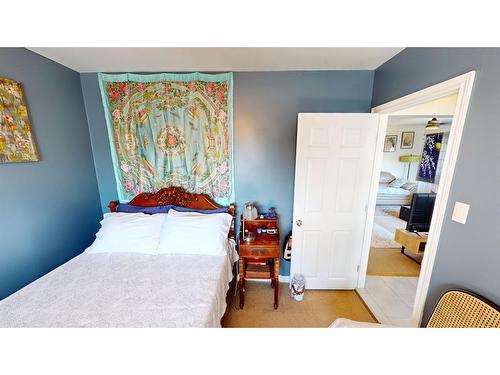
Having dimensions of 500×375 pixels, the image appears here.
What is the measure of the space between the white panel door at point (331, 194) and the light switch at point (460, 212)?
87 cm

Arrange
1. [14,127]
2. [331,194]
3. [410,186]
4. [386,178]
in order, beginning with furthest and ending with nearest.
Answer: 1. [386,178]
2. [410,186]
3. [331,194]
4. [14,127]

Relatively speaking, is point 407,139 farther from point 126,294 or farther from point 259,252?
point 126,294

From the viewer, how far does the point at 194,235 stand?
1.75m

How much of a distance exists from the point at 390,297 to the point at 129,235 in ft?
8.90

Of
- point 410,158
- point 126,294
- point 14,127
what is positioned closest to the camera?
point 126,294

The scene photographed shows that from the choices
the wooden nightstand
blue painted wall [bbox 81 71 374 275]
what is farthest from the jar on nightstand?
blue painted wall [bbox 81 71 374 275]

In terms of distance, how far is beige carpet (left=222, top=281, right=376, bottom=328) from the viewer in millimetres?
1719

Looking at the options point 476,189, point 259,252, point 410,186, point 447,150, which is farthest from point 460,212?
point 410,186

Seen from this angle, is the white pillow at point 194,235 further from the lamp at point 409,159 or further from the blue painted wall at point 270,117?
the lamp at point 409,159
